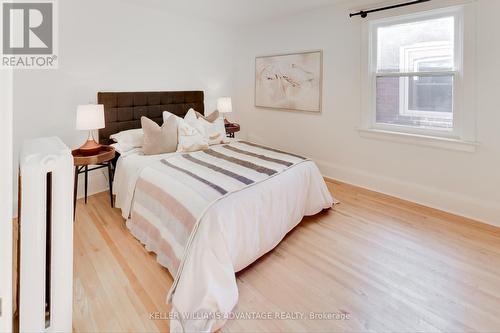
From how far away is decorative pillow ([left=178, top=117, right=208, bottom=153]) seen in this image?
311cm

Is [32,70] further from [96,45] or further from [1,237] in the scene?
[1,237]

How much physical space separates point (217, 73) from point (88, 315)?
3.91m

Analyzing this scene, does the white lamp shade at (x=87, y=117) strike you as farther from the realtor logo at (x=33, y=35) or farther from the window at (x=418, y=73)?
the window at (x=418, y=73)

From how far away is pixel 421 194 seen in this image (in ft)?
10.4

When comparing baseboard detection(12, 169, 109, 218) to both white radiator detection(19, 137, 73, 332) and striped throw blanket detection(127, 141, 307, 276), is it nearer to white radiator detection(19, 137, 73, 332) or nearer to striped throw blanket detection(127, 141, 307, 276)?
striped throw blanket detection(127, 141, 307, 276)

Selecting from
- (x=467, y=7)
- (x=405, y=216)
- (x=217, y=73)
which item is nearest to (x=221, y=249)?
(x=405, y=216)

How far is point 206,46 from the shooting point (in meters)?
4.39

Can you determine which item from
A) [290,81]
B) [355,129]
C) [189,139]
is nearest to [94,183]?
[189,139]

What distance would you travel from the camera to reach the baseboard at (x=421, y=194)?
9.04 ft

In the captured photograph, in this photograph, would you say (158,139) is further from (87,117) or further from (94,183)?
(94,183)

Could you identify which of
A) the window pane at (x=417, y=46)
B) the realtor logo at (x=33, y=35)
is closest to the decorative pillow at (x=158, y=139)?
the realtor logo at (x=33, y=35)

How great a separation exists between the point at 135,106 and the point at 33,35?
118 cm

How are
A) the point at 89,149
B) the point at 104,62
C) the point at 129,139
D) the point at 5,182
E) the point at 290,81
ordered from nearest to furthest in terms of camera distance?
1. the point at 5,182
2. the point at 89,149
3. the point at 129,139
4. the point at 104,62
5. the point at 290,81

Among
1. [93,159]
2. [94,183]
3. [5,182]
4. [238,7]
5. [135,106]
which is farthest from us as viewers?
[238,7]
